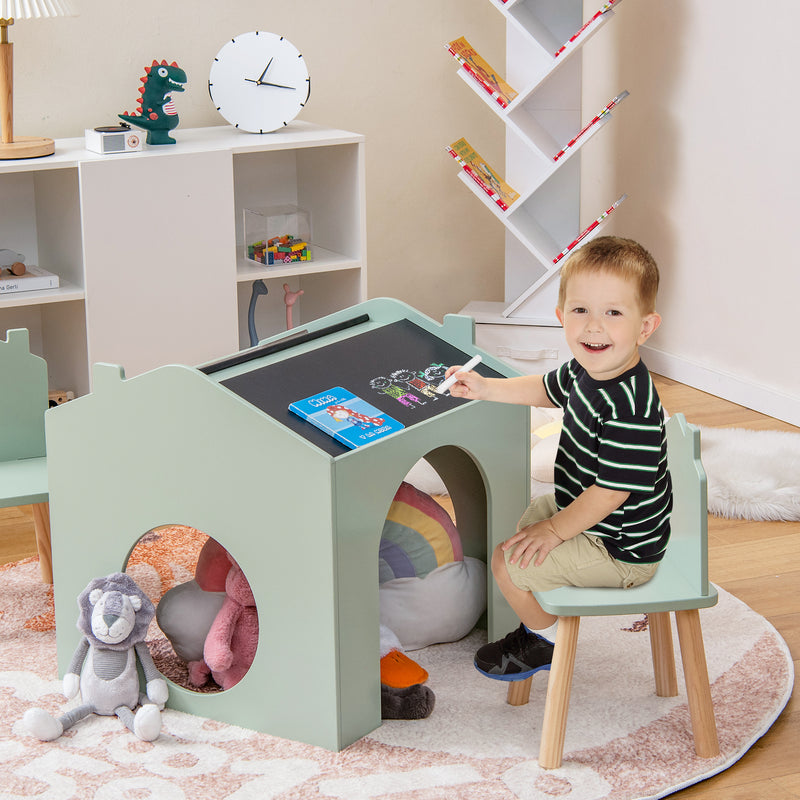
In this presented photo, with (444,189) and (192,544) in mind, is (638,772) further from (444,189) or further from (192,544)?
(444,189)

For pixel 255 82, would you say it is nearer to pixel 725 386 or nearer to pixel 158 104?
pixel 158 104

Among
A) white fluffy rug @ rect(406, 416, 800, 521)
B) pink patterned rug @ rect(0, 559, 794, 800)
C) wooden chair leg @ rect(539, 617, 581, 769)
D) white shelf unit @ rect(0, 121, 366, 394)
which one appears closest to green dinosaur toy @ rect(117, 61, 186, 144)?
white shelf unit @ rect(0, 121, 366, 394)

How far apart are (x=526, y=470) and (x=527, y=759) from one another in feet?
1.64

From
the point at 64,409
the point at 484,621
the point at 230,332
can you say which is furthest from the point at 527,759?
the point at 230,332

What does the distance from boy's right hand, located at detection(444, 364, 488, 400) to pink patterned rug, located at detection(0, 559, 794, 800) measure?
1.59ft

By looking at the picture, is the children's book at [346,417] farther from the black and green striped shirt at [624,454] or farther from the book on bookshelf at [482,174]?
the book on bookshelf at [482,174]

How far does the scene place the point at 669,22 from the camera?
3488mm

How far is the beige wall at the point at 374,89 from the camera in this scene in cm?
320

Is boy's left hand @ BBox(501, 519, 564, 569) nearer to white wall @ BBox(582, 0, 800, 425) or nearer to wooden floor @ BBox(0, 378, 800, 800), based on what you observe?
wooden floor @ BBox(0, 378, 800, 800)

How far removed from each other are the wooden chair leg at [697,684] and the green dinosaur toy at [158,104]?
6.46 ft

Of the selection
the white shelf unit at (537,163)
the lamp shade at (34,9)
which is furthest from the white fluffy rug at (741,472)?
the lamp shade at (34,9)

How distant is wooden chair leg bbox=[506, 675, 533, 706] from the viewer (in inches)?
72.8

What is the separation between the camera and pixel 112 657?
1810 mm

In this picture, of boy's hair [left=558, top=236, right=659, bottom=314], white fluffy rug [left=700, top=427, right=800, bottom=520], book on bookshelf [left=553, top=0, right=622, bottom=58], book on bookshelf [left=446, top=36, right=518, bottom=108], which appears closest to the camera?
boy's hair [left=558, top=236, right=659, bottom=314]
